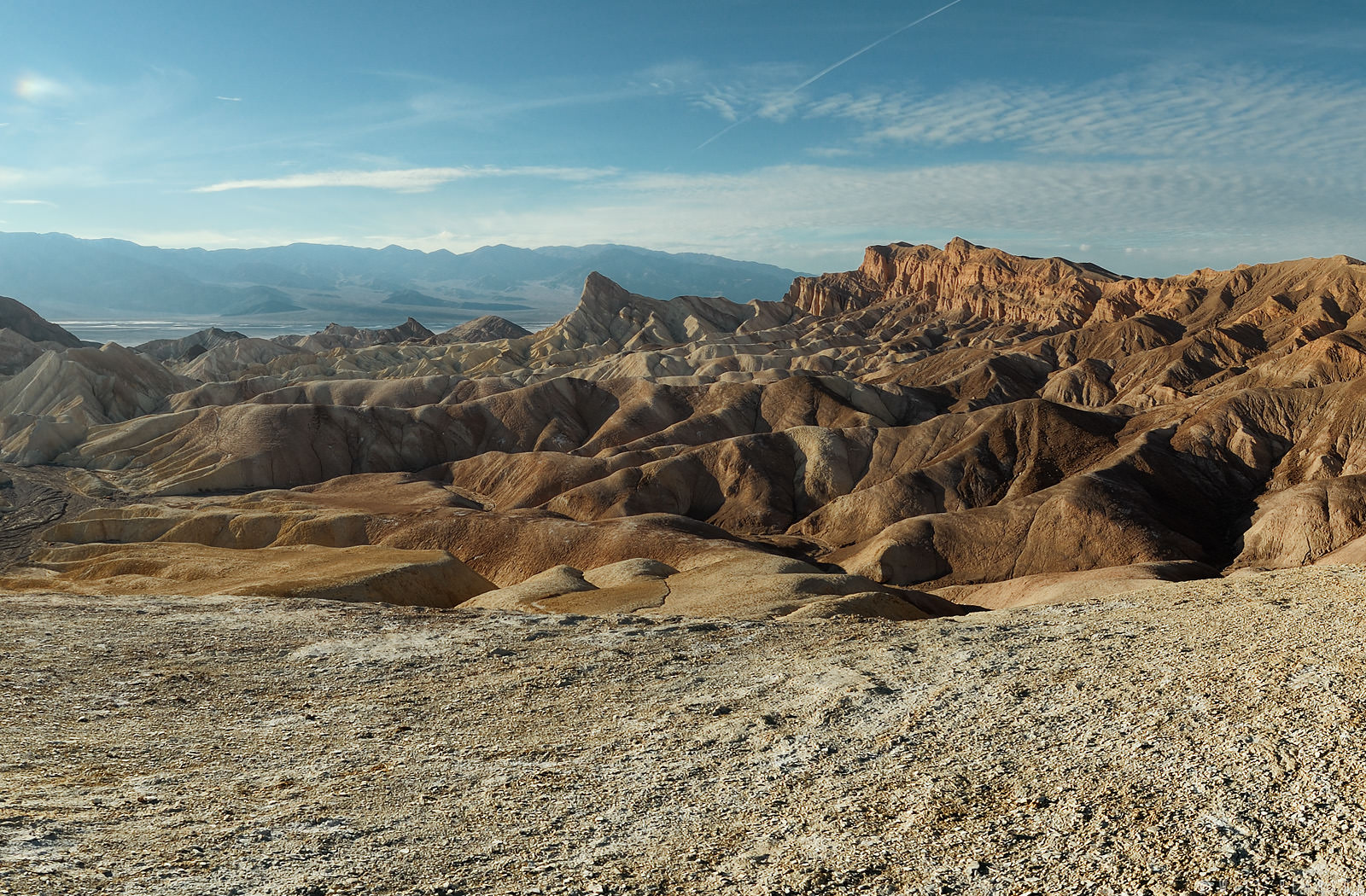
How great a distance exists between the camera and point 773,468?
92562 millimetres

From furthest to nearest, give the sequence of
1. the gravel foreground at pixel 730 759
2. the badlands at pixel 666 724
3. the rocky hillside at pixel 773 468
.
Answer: the rocky hillside at pixel 773 468, the badlands at pixel 666 724, the gravel foreground at pixel 730 759

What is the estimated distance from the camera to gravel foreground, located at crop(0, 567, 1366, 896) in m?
10.5

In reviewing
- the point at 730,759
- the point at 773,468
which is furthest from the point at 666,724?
the point at 773,468

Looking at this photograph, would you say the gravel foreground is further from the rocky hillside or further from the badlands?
the rocky hillside

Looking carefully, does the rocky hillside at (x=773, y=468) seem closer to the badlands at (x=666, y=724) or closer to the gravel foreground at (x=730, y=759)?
the badlands at (x=666, y=724)

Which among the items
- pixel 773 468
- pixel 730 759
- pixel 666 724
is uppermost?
pixel 730 759

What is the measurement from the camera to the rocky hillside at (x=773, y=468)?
61844 millimetres

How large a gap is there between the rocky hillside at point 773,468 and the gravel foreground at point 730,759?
488 inches

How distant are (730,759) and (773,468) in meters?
78.9

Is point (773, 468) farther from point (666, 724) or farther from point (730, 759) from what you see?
point (730, 759)

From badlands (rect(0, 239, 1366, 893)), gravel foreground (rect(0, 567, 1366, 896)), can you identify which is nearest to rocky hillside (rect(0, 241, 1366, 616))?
badlands (rect(0, 239, 1366, 893))

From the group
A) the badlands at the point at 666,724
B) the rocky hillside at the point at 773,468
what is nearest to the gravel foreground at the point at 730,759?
the badlands at the point at 666,724

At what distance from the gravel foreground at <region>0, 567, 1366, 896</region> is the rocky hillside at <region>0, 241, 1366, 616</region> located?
1240cm

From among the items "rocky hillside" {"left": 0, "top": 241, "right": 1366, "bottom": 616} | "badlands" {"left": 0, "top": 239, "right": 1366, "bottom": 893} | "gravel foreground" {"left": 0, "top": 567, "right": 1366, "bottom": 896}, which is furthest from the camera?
"rocky hillside" {"left": 0, "top": 241, "right": 1366, "bottom": 616}
